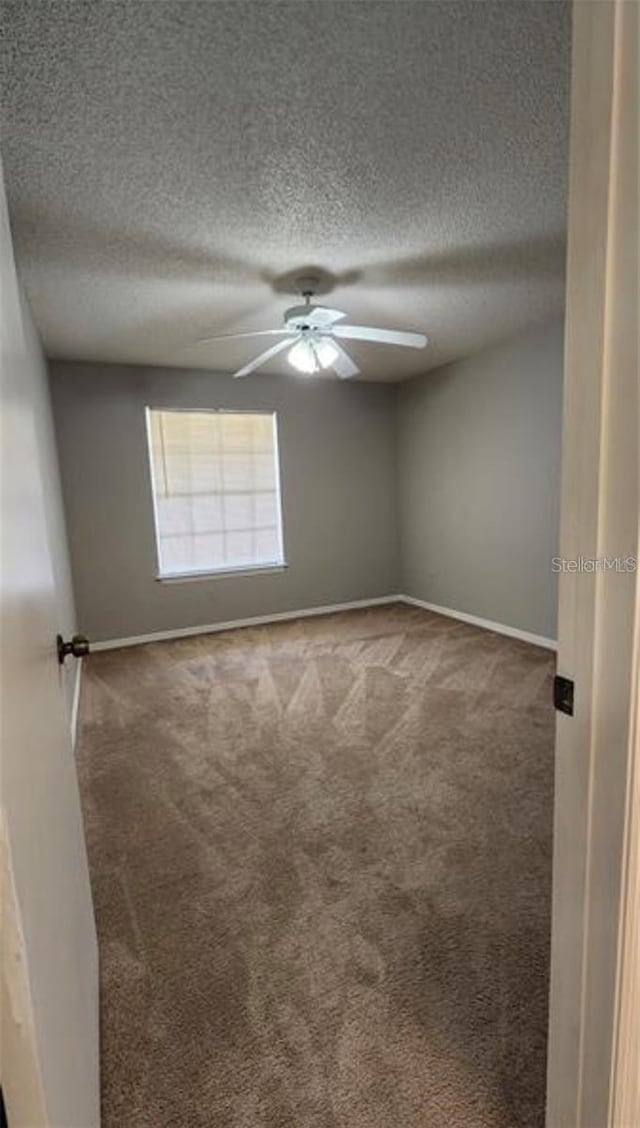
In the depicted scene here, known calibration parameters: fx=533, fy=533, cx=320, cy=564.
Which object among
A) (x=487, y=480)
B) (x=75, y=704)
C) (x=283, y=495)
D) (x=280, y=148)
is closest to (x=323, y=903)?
(x=75, y=704)

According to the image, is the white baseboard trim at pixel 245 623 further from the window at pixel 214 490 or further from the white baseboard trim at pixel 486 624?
the window at pixel 214 490

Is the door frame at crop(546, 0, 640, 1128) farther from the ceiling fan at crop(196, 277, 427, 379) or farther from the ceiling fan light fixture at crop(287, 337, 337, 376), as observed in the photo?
the ceiling fan light fixture at crop(287, 337, 337, 376)

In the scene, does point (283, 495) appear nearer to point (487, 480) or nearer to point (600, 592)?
point (487, 480)

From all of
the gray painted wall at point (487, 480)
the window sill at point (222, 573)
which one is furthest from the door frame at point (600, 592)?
the window sill at point (222, 573)

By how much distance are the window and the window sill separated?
1cm

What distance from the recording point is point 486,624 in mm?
4582

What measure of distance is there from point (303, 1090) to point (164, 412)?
4328 mm

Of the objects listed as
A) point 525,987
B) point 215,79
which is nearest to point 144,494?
point 215,79

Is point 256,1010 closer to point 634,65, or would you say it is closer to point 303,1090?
point 303,1090

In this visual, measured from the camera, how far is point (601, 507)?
71cm

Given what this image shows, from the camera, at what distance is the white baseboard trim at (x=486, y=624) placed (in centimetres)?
407

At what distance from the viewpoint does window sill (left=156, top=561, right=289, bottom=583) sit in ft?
15.2

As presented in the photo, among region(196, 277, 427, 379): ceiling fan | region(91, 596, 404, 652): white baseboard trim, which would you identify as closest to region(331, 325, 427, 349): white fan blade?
region(196, 277, 427, 379): ceiling fan

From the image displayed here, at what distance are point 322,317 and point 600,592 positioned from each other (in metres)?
2.29
